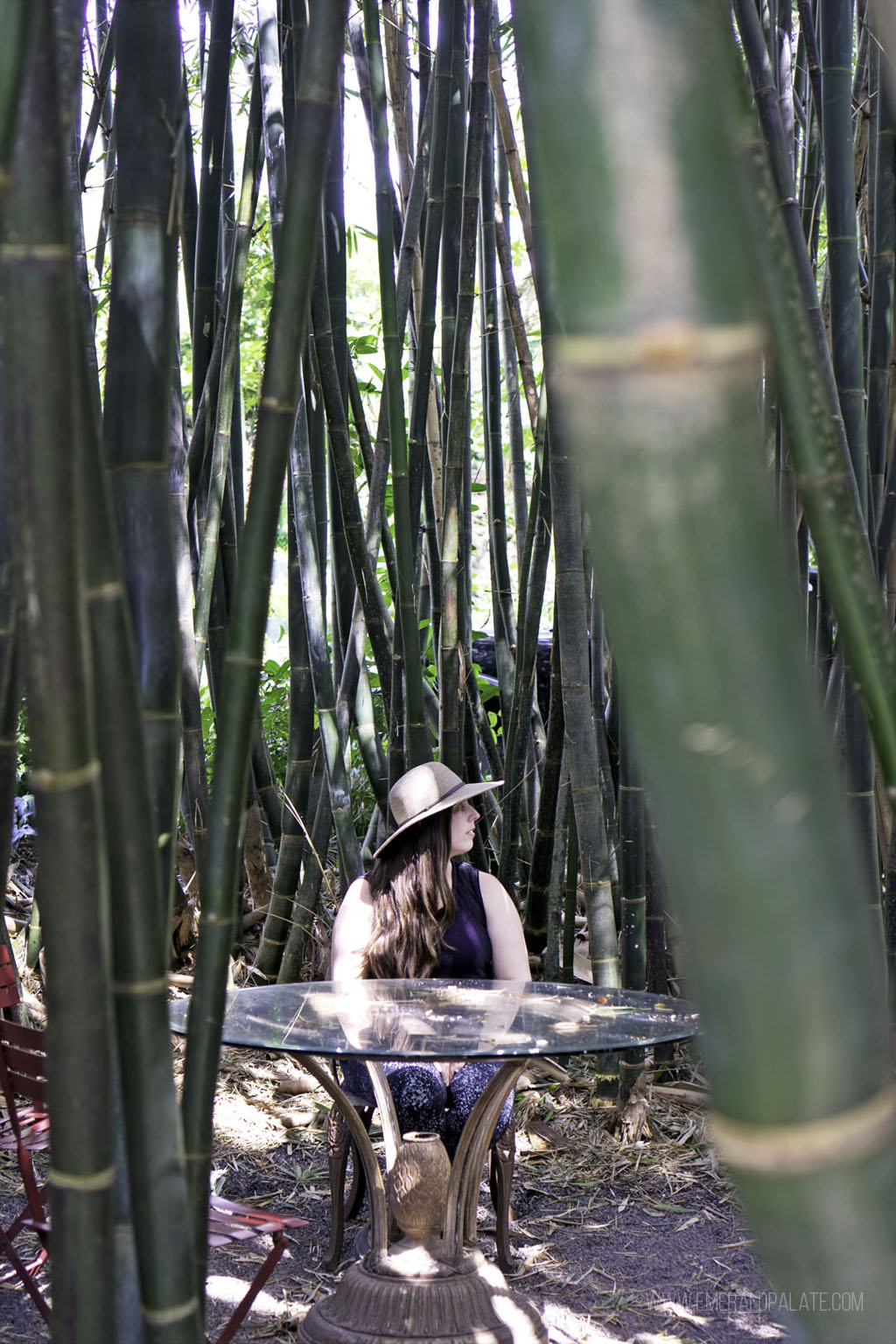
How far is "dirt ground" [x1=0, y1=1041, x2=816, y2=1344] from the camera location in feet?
6.52

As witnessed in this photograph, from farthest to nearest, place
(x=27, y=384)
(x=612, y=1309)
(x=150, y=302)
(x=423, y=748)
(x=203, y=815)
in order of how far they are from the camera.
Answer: (x=203, y=815)
(x=423, y=748)
(x=612, y=1309)
(x=150, y=302)
(x=27, y=384)

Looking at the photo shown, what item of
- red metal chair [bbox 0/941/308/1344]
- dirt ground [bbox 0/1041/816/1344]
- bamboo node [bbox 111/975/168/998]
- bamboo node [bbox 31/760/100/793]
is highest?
bamboo node [bbox 31/760/100/793]

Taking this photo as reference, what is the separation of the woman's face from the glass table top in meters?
0.27

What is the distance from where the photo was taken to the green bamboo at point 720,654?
31 cm

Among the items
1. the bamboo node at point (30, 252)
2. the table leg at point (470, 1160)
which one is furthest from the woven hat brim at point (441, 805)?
the bamboo node at point (30, 252)

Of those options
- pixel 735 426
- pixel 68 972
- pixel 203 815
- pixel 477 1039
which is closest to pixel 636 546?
pixel 735 426

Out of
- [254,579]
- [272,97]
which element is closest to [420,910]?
[272,97]

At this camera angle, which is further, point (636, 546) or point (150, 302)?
point (150, 302)

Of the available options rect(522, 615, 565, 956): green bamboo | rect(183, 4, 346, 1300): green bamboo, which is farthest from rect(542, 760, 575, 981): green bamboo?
rect(183, 4, 346, 1300): green bamboo

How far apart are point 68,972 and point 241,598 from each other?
8.4 inches

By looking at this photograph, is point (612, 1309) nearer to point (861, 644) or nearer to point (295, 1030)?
point (295, 1030)

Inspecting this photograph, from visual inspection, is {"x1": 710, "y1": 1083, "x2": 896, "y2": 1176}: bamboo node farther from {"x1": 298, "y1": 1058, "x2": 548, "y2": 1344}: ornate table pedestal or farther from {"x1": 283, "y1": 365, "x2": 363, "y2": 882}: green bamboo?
{"x1": 283, "y1": 365, "x2": 363, "y2": 882}: green bamboo

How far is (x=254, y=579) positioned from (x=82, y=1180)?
0.29 m

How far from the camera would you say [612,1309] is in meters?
2.03
